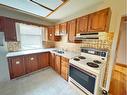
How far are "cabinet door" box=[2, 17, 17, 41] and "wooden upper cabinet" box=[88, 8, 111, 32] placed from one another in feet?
8.44

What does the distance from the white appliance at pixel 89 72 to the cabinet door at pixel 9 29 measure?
229 centimetres

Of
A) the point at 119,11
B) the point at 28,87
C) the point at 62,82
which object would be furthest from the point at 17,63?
the point at 119,11

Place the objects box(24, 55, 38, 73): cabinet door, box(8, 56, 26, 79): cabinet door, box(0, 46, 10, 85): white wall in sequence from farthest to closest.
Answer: box(24, 55, 38, 73): cabinet door < box(8, 56, 26, 79): cabinet door < box(0, 46, 10, 85): white wall

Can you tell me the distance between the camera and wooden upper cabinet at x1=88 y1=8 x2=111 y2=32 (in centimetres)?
146

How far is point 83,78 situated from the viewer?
5.20 feet

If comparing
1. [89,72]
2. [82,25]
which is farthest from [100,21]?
[89,72]

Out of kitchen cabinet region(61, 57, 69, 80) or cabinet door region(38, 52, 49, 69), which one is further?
cabinet door region(38, 52, 49, 69)

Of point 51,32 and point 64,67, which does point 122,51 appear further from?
point 51,32

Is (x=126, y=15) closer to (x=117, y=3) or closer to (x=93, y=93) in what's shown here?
(x=117, y=3)

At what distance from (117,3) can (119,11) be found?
190 mm

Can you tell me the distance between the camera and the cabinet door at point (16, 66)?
7.11 ft

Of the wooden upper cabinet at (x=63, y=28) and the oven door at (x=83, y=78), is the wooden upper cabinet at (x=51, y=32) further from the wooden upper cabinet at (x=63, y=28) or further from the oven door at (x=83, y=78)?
the oven door at (x=83, y=78)

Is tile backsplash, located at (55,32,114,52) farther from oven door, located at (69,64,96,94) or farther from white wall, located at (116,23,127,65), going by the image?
white wall, located at (116,23,127,65)

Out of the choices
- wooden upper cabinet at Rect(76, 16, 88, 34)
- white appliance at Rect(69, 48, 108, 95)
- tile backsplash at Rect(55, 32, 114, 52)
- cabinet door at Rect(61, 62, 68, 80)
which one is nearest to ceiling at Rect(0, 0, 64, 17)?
wooden upper cabinet at Rect(76, 16, 88, 34)
